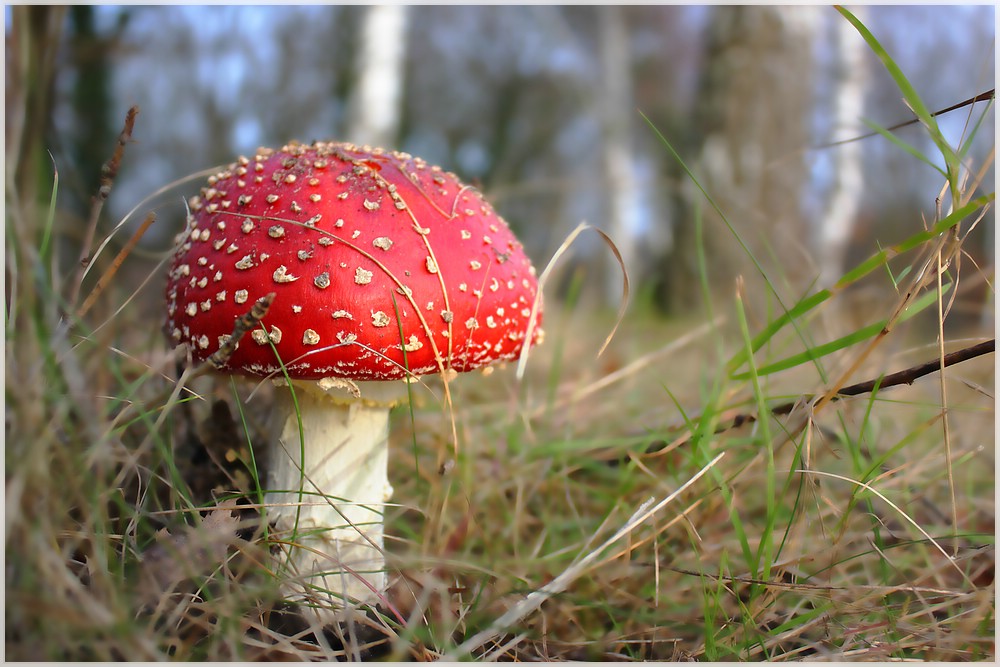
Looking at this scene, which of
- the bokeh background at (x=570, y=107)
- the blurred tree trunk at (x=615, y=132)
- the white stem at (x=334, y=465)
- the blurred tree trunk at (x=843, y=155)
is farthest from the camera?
the blurred tree trunk at (x=615, y=132)

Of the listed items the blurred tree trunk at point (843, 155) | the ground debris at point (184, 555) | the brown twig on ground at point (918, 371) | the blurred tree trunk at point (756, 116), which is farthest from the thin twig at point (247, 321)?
the blurred tree trunk at point (843, 155)

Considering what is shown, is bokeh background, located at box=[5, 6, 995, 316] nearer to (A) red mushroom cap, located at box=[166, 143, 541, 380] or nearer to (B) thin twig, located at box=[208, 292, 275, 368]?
(A) red mushroom cap, located at box=[166, 143, 541, 380]

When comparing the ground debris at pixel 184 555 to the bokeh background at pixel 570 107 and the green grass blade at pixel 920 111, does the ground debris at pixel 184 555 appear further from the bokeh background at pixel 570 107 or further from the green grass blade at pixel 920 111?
the green grass blade at pixel 920 111

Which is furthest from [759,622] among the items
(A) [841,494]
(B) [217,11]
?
(B) [217,11]

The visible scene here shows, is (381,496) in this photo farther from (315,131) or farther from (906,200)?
(906,200)

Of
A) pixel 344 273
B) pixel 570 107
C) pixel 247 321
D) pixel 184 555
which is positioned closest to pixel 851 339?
pixel 344 273
